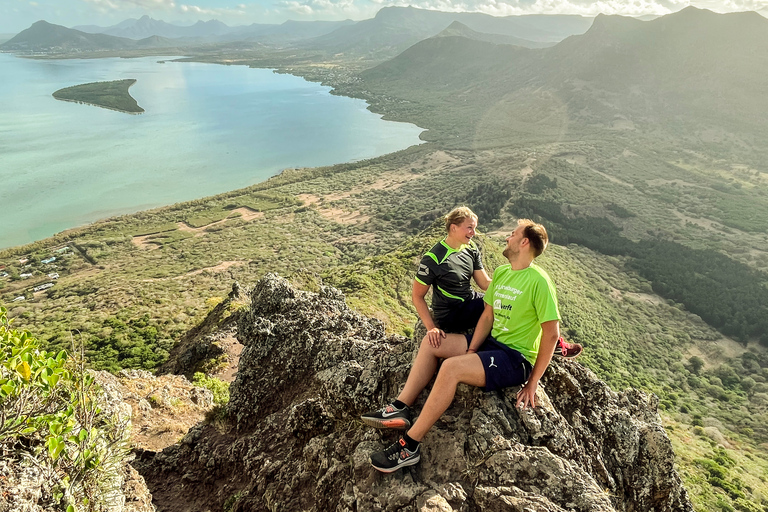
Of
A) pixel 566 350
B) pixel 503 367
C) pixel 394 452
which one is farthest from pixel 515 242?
pixel 394 452

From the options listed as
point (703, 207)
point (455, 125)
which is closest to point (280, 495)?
point (703, 207)

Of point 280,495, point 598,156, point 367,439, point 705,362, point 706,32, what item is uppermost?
point 706,32

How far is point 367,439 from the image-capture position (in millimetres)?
4781

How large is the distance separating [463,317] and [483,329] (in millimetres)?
503

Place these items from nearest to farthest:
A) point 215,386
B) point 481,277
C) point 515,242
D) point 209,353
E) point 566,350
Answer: point 515,242 → point 481,277 → point 566,350 → point 215,386 → point 209,353

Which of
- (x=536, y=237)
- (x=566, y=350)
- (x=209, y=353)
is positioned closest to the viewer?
(x=536, y=237)

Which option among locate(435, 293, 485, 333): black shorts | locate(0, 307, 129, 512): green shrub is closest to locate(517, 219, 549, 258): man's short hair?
locate(435, 293, 485, 333): black shorts

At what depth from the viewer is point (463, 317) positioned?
5262 millimetres

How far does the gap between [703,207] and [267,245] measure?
265ft

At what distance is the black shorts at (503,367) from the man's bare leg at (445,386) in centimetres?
9

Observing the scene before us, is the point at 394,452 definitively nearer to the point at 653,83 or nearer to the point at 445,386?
the point at 445,386

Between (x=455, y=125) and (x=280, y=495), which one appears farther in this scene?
(x=455, y=125)

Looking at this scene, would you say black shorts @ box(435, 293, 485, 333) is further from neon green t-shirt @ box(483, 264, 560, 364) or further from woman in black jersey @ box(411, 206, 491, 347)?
neon green t-shirt @ box(483, 264, 560, 364)

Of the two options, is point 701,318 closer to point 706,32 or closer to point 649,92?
point 649,92
